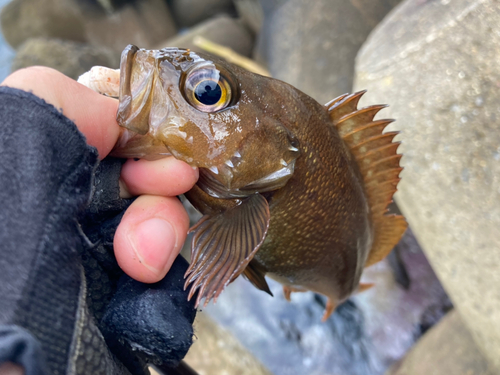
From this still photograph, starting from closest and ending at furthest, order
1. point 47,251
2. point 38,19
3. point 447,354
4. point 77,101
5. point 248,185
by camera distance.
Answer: point 47,251 → point 77,101 → point 248,185 → point 447,354 → point 38,19

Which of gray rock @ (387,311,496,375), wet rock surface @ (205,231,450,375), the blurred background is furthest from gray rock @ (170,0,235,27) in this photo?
gray rock @ (387,311,496,375)

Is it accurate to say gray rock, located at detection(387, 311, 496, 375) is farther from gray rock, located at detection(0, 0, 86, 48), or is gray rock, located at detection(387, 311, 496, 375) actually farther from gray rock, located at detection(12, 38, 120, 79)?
gray rock, located at detection(0, 0, 86, 48)

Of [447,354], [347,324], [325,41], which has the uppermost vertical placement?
[325,41]

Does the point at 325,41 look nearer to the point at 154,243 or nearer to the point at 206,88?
the point at 206,88

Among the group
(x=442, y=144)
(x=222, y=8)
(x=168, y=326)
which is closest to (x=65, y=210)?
(x=168, y=326)

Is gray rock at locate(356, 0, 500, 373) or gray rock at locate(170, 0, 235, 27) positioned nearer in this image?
gray rock at locate(356, 0, 500, 373)

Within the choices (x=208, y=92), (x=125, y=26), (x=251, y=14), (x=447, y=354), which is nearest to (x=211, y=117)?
(x=208, y=92)
